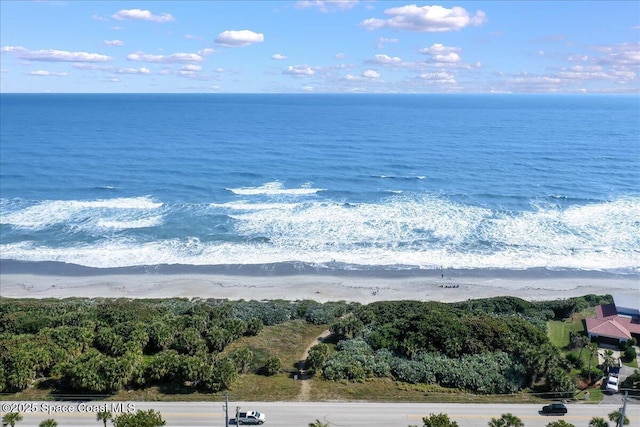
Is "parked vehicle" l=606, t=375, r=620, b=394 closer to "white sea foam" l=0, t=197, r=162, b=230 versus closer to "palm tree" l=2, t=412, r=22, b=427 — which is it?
"palm tree" l=2, t=412, r=22, b=427

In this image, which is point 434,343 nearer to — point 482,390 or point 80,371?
point 482,390

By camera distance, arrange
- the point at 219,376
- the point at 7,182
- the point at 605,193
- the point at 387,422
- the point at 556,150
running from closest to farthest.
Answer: the point at 387,422
the point at 219,376
the point at 605,193
the point at 7,182
the point at 556,150

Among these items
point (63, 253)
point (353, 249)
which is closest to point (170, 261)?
point (63, 253)

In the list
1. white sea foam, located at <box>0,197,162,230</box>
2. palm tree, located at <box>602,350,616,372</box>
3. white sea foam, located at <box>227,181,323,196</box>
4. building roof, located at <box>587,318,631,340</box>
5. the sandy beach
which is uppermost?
white sea foam, located at <box>227,181,323,196</box>

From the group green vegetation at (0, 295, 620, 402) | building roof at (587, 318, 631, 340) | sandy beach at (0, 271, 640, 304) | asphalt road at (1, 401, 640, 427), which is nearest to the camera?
asphalt road at (1, 401, 640, 427)

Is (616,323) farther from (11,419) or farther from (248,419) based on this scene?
(11,419)

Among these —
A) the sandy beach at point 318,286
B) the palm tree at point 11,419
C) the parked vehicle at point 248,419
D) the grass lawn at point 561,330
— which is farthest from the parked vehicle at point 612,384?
the palm tree at point 11,419

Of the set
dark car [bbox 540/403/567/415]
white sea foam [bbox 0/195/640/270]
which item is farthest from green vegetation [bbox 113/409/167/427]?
white sea foam [bbox 0/195/640/270]
